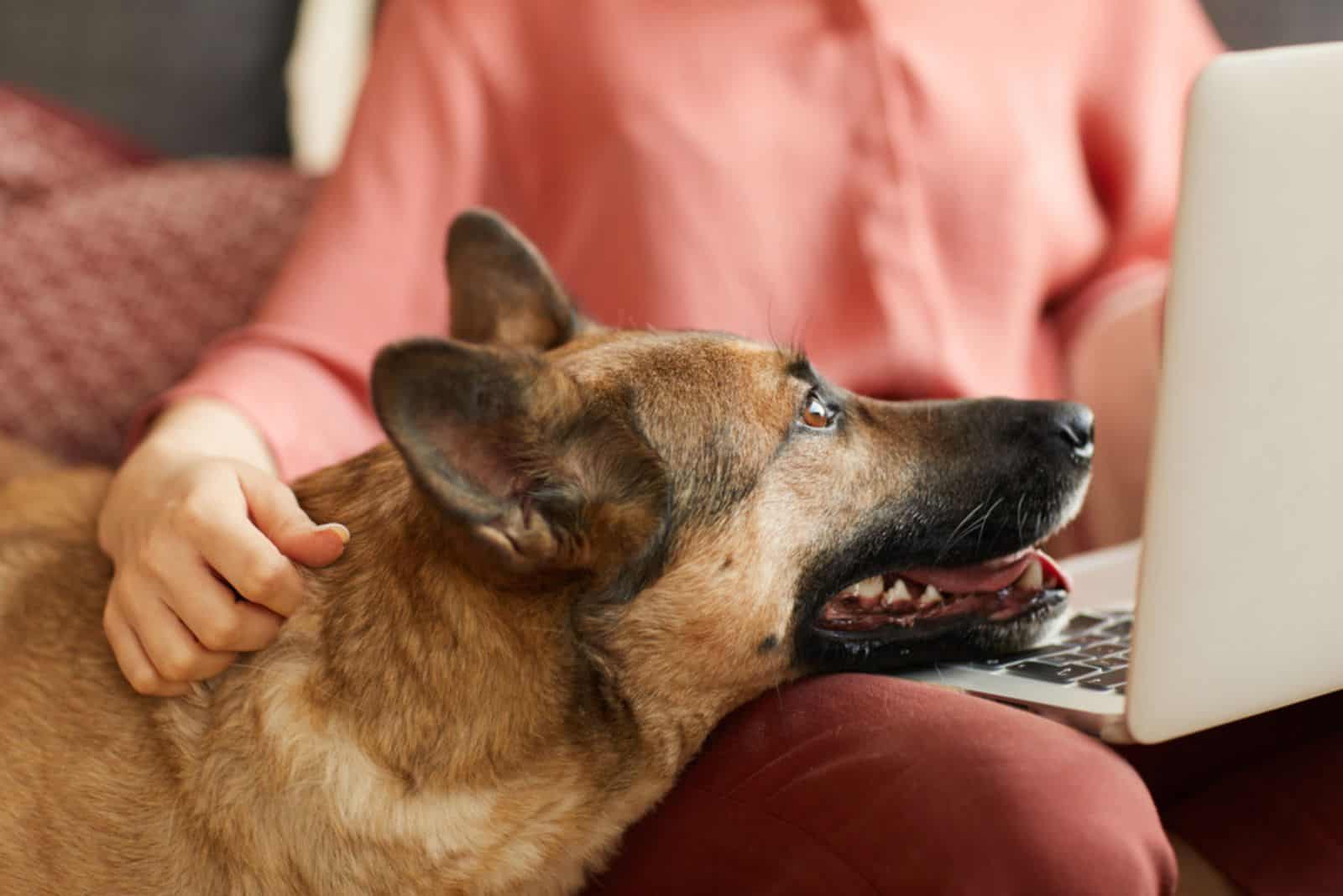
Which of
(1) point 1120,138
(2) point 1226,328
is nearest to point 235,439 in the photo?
(2) point 1226,328

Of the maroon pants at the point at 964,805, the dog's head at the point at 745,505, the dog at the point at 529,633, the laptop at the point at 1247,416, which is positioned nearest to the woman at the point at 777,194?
the dog at the point at 529,633

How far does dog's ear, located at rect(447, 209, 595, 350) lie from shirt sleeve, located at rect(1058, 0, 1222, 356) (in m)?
1.03

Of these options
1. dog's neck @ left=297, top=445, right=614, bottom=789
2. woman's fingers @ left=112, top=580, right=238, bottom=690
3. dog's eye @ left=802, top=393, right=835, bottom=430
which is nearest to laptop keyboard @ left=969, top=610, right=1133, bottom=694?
dog's eye @ left=802, top=393, right=835, bottom=430

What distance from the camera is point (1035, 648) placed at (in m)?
1.25

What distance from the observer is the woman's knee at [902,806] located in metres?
0.87

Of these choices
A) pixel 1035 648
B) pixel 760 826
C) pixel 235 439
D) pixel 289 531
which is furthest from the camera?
pixel 235 439

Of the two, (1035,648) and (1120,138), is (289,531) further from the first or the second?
(1120,138)

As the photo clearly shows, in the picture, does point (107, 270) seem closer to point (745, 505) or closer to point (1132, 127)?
point (745, 505)

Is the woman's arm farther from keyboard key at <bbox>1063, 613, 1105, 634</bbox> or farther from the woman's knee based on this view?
keyboard key at <bbox>1063, 613, 1105, 634</bbox>

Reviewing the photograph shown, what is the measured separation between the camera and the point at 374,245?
176 centimetres

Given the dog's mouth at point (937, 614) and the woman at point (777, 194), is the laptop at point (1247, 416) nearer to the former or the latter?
the dog's mouth at point (937, 614)

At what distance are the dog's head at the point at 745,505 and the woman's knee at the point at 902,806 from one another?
Answer: 99 millimetres

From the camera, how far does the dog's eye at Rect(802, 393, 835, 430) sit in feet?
4.09

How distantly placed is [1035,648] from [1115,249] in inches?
41.9
